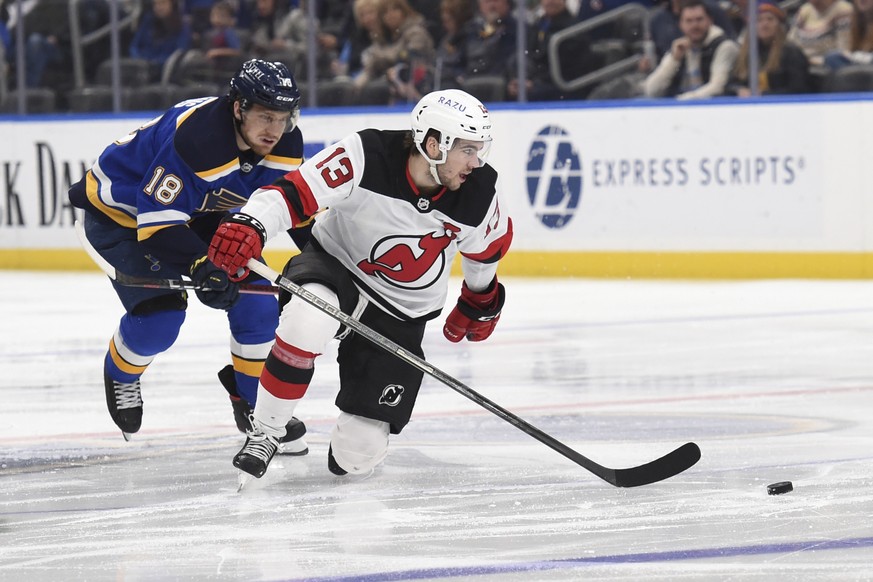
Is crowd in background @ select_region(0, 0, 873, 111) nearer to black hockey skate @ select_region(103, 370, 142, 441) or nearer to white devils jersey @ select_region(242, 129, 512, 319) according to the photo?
white devils jersey @ select_region(242, 129, 512, 319)

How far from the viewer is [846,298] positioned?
7.00m

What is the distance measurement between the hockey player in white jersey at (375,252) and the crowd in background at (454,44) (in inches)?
183

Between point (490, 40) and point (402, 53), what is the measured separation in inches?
21.9

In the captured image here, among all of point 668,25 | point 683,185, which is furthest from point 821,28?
point 683,185

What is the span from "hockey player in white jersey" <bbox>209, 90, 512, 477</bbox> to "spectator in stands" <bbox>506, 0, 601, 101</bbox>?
192 inches

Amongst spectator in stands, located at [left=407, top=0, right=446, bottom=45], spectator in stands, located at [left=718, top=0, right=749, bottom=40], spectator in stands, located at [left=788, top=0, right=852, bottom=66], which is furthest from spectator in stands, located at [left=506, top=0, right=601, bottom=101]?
spectator in stands, located at [left=788, top=0, right=852, bottom=66]

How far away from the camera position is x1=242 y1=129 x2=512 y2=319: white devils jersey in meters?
3.33

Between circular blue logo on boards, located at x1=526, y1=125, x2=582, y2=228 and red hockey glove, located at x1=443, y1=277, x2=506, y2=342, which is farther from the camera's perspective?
circular blue logo on boards, located at x1=526, y1=125, x2=582, y2=228

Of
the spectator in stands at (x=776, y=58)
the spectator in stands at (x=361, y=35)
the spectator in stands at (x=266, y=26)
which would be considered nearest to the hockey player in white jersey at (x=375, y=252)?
the spectator in stands at (x=776, y=58)

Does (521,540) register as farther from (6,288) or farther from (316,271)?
(6,288)

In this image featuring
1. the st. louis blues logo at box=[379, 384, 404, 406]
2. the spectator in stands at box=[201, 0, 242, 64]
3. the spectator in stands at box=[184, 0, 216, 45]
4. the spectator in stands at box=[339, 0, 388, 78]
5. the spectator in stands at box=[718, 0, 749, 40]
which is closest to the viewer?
the st. louis blues logo at box=[379, 384, 404, 406]

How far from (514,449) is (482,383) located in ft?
3.58

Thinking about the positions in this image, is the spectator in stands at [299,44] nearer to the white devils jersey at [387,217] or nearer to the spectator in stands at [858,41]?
the spectator in stands at [858,41]

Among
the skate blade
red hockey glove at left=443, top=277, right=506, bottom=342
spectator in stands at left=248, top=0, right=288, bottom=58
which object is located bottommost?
the skate blade
